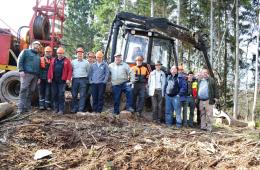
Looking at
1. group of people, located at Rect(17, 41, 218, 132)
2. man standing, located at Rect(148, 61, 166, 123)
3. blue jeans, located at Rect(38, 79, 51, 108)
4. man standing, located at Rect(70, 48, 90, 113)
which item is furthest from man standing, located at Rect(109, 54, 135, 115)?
blue jeans, located at Rect(38, 79, 51, 108)

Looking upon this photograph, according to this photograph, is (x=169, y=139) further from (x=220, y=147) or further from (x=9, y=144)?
(x=9, y=144)

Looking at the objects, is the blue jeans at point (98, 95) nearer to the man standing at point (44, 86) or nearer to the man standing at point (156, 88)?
the man standing at point (44, 86)

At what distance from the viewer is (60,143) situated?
3920 mm

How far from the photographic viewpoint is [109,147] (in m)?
3.84

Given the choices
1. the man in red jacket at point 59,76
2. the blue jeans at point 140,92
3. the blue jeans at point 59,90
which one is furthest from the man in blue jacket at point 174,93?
the blue jeans at point 59,90

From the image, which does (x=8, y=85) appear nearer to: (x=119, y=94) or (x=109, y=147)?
(x=119, y=94)

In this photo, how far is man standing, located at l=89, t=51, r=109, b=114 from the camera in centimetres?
609

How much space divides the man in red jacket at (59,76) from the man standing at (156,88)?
8.32 feet

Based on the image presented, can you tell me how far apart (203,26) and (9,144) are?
826 inches

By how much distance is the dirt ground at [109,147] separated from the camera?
321cm

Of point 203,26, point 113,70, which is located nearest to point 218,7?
point 203,26

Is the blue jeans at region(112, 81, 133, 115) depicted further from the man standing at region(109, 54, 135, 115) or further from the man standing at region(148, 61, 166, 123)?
the man standing at region(148, 61, 166, 123)

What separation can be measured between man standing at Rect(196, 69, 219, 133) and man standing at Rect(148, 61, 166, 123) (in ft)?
4.07

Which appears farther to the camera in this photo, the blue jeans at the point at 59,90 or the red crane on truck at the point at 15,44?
the red crane on truck at the point at 15,44
